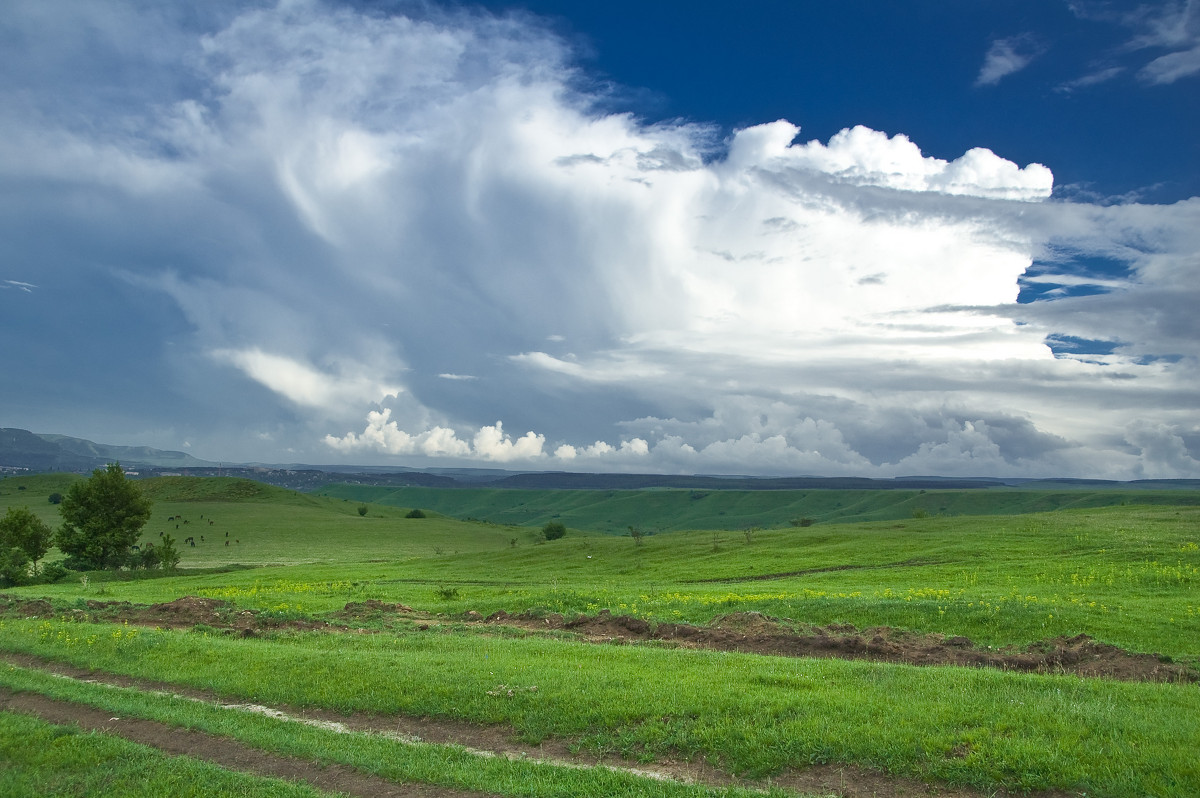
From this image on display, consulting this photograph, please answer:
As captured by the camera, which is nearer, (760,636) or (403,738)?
(403,738)

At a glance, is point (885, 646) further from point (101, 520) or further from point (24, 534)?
point (24, 534)

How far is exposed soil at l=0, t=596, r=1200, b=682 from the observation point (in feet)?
54.1

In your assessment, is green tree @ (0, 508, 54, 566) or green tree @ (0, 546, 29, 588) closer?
green tree @ (0, 546, 29, 588)

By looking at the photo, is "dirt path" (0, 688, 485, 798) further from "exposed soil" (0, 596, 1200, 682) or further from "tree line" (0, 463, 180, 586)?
"tree line" (0, 463, 180, 586)

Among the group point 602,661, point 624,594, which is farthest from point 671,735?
point 624,594

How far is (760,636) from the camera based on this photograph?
1997cm

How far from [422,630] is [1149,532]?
160 feet

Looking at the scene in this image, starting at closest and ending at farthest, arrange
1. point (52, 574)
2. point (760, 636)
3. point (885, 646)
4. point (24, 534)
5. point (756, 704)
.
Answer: point (756, 704)
point (885, 646)
point (760, 636)
point (52, 574)
point (24, 534)

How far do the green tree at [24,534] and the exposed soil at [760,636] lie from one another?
40.3 metres

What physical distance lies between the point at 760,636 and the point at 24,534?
6824cm

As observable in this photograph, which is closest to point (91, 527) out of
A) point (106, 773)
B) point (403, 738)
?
point (106, 773)

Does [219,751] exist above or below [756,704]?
below

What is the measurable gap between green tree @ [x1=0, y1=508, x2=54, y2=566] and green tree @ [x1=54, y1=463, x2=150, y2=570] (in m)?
1.47

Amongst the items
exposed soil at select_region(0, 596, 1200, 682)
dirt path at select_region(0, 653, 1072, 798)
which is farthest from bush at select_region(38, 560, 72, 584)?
dirt path at select_region(0, 653, 1072, 798)
